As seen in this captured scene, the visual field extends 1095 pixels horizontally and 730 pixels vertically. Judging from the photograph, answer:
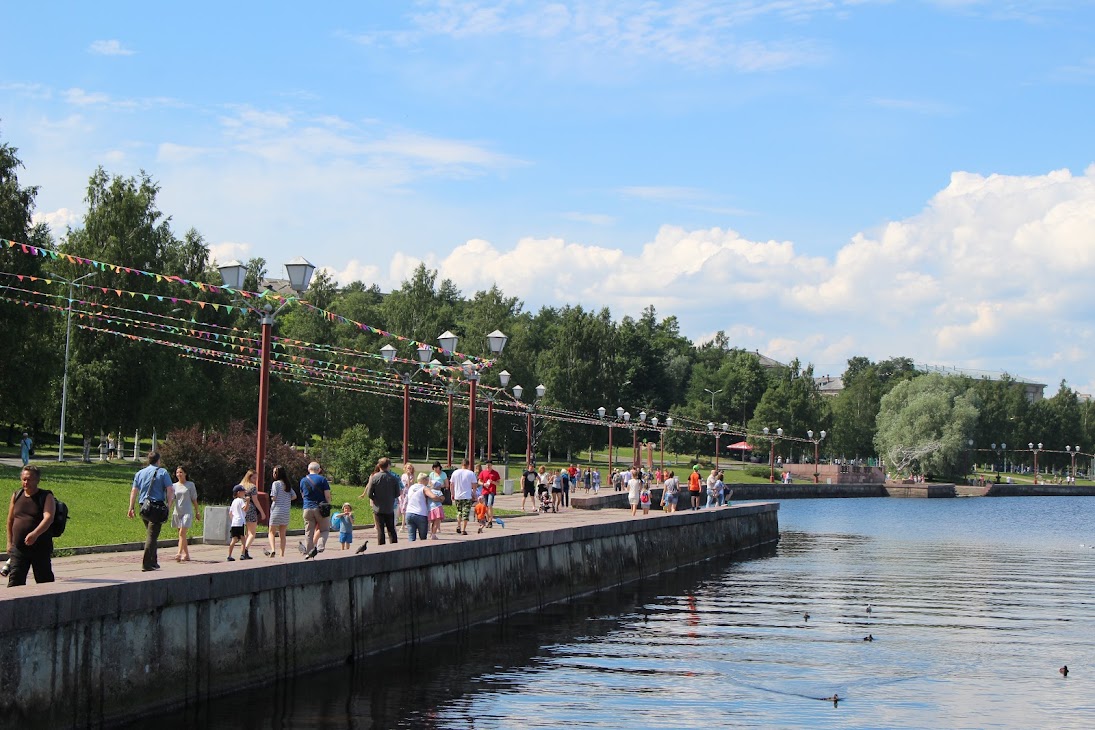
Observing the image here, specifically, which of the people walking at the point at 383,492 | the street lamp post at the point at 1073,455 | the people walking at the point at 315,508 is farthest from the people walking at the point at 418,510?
the street lamp post at the point at 1073,455

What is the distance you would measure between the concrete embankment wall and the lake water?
1.42ft

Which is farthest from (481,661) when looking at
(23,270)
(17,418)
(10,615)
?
(17,418)

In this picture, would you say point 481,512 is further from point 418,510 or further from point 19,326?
point 19,326

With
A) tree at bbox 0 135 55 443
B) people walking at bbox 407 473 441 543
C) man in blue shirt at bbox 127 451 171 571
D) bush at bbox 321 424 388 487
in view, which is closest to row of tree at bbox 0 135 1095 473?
tree at bbox 0 135 55 443

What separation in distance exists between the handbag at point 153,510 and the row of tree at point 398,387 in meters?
20.0

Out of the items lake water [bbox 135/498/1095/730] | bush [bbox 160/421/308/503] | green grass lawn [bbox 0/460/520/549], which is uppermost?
bush [bbox 160/421/308/503]

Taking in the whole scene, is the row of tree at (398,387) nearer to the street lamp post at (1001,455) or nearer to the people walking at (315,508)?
the street lamp post at (1001,455)

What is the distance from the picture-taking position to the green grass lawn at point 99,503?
25781 millimetres

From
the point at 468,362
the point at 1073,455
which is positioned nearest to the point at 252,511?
the point at 468,362

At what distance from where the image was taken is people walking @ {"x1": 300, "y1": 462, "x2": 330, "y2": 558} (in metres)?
21.7

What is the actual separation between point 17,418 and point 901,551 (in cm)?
3627

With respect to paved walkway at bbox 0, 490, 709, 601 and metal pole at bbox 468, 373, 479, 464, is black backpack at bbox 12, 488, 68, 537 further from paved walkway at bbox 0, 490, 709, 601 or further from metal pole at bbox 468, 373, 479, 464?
metal pole at bbox 468, 373, 479, 464

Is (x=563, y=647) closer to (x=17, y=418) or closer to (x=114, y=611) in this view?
(x=114, y=611)

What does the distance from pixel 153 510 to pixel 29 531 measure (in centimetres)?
323
